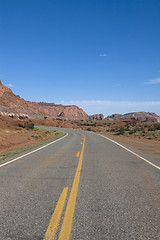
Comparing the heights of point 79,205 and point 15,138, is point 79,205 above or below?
above

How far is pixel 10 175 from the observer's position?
6.56 meters

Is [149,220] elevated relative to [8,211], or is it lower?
elevated

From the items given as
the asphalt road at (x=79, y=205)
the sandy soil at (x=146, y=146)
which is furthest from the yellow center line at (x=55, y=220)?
the sandy soil at (x=146, y=146)

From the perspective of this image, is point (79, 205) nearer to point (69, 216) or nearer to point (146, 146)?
point (69, 216)

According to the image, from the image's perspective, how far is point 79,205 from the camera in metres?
4.07

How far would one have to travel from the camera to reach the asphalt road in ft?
9.96

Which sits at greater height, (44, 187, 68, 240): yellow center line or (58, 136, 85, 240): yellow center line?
(58, 136, 85, 240): yellow center line

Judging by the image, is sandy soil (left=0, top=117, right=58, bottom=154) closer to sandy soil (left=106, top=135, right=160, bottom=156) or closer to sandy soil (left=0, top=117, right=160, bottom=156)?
sandy soil (left=0, top=117, right=160, bottom=156)

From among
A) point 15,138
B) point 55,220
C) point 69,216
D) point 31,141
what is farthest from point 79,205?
point 15,138

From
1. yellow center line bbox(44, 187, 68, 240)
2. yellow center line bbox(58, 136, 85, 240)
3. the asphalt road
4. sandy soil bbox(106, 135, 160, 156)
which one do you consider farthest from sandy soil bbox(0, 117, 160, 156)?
yellow center line bbox(44, 187, 68, 240)

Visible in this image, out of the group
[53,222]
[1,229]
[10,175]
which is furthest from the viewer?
[10,175]

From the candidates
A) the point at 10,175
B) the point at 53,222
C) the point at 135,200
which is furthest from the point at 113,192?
the point at 10,175

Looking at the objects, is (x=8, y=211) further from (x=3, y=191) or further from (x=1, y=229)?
(x=3, y=191)

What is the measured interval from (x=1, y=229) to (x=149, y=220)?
263 centimetres
